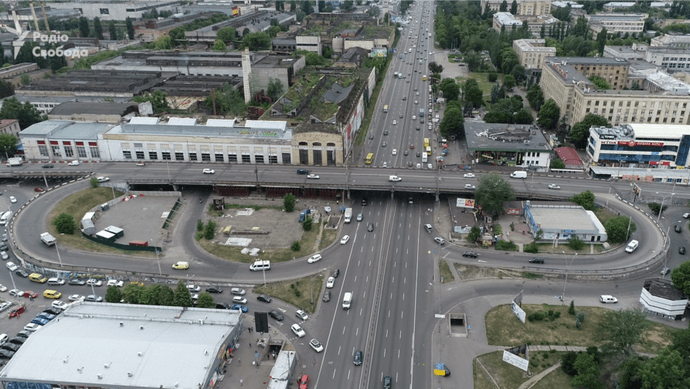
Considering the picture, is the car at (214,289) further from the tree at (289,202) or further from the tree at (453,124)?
the tree at (453,124)

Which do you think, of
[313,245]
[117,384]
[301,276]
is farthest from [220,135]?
[117,384]

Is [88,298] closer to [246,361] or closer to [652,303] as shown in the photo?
[246,361]

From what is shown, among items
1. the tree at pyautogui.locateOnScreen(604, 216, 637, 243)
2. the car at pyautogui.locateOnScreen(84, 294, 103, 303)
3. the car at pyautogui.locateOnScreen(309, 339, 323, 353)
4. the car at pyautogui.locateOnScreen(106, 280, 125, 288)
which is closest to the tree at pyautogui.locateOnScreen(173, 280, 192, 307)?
the car at pyautogui.locateOnScreen(84, 294, 103, 303)

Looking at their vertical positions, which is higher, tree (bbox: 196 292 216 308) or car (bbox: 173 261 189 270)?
tree (bbox: 196 292 216 308)

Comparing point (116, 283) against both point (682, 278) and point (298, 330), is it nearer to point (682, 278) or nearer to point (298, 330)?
point (298, 330)

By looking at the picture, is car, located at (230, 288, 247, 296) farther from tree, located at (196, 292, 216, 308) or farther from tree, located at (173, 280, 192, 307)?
tree, located at (173, 280, 192, 307)

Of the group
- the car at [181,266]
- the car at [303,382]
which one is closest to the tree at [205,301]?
the car at [181,266]
